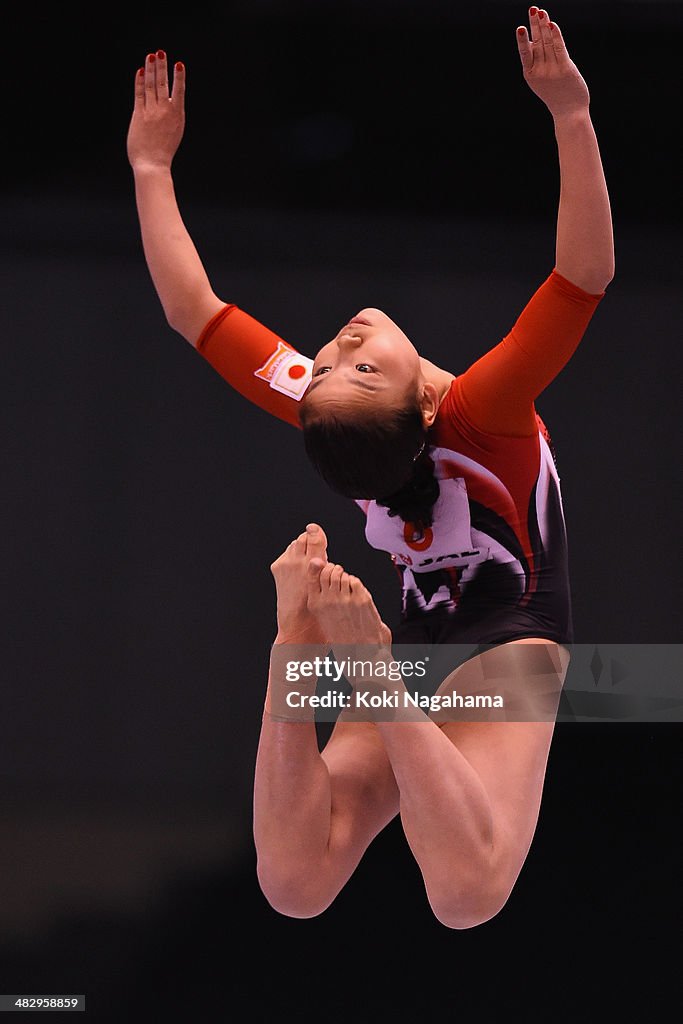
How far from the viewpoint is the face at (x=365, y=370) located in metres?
1.65

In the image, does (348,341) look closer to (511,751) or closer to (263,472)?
(511,751)

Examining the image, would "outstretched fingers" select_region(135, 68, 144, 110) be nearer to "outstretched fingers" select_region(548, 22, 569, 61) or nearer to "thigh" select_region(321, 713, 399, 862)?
"outstretched fingers" select_region(548, 22, 569, 61)


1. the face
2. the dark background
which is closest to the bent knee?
the face

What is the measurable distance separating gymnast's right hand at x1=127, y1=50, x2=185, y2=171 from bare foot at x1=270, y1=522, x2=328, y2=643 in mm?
724

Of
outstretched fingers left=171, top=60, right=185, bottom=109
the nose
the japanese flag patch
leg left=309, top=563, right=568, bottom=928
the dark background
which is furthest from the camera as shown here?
the dark background

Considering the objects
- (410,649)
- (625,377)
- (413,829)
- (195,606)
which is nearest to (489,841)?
(413,829)

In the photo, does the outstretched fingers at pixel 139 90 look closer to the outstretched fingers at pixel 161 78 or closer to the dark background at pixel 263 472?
the outstretched fingers at pixel 161 78

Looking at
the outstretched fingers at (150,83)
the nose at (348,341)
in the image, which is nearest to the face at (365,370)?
the nose at (348,341)

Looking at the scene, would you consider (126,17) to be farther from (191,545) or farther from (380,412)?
(380,412)

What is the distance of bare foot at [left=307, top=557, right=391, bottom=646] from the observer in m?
1.61

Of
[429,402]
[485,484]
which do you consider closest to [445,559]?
[485,484]

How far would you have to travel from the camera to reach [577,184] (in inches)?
65.9

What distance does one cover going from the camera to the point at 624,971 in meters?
2.63

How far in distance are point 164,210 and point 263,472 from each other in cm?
91
